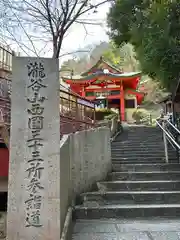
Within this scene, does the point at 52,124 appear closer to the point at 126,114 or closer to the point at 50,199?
the point at 50,199

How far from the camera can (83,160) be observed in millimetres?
4945

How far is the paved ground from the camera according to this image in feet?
11.6

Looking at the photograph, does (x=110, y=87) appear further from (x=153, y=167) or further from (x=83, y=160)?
(x=83, y=160)

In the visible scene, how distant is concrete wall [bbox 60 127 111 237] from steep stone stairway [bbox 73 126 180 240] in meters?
0.24

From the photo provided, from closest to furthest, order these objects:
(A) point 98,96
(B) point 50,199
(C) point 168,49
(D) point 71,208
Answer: (B) point 50,199 → (D) point 71,208 → (C) point 168,49 → (A) point 98,96

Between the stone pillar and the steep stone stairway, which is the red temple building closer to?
the steep stone stairway

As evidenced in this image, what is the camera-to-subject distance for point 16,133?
2.92m

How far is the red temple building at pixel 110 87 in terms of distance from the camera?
23.4m

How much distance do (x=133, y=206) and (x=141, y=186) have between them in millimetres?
890

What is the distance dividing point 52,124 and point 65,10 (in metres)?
9.55

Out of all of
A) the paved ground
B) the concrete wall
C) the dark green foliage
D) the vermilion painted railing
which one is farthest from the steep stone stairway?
the dark green foliage

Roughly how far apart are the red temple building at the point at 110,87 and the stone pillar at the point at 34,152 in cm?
2012

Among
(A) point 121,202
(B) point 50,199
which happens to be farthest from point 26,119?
(A) point 121,202

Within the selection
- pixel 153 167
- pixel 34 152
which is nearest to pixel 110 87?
pixel 153 167
